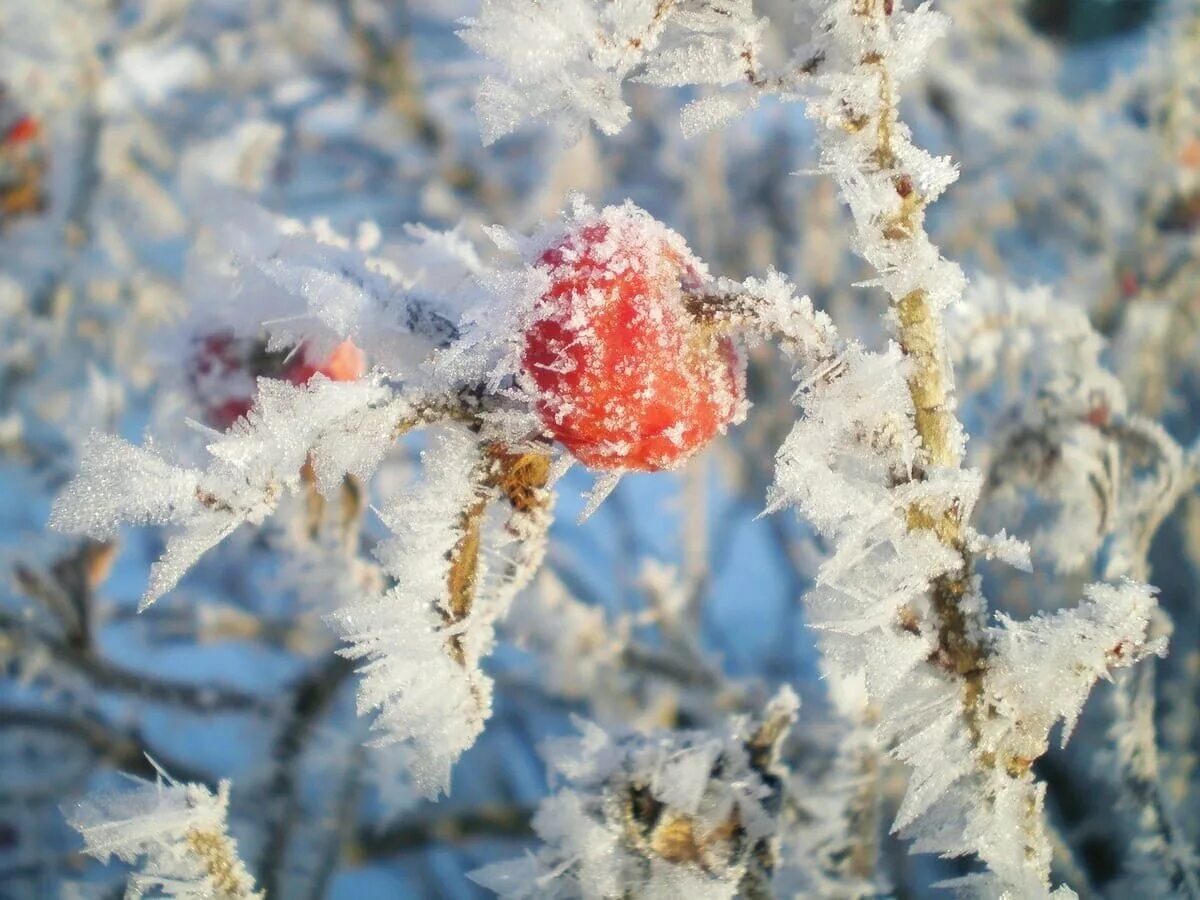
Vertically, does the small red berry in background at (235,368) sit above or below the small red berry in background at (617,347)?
below

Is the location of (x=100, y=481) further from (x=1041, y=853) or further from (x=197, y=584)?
(x=197, y=584)

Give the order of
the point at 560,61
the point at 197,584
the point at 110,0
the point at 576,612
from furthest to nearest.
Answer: the point at 197,584 → the point at 110,0 → the point at 576,612 → the point at 560,61

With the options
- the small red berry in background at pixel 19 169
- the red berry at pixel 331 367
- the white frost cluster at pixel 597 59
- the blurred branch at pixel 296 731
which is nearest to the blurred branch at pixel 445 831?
the blurred branch at pixel 296 731

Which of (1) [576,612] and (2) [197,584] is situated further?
(2) [197,584]

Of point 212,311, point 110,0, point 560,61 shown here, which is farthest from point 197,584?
point 560,61

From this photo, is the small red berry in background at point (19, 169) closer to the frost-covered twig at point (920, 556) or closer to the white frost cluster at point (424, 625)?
the white frost cluster at point (424, 625)

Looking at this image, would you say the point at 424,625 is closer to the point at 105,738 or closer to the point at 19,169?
the point at 105,738
